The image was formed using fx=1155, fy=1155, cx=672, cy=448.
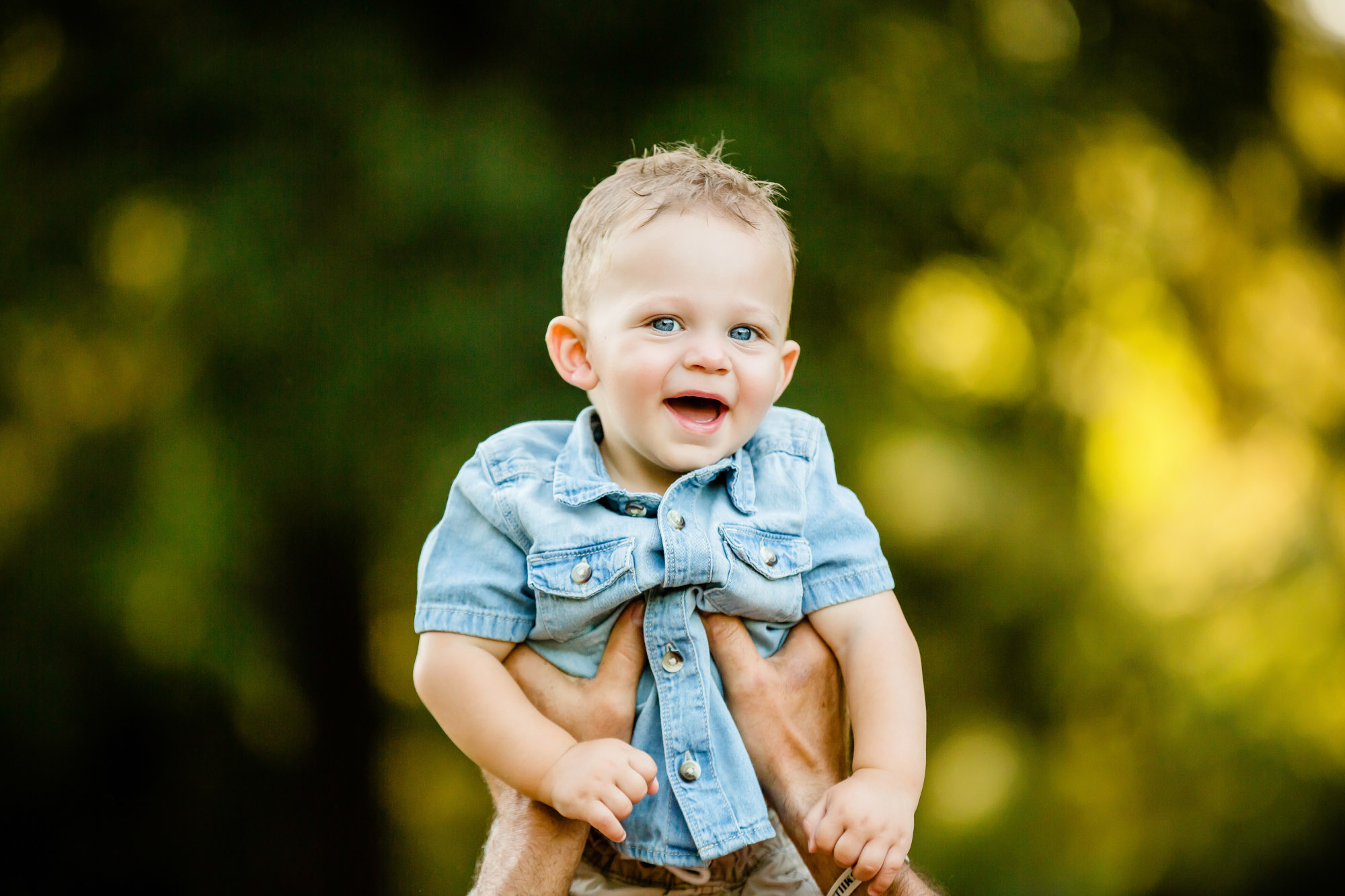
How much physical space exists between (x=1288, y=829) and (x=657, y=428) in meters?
4.43

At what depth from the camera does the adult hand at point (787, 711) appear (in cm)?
157

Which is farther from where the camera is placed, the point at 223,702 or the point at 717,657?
the point at 223,702

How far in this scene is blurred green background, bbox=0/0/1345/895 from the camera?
146 inches

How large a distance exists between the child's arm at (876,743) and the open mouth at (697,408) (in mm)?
308

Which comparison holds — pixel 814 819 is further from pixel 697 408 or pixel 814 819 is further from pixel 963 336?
pixel 963 336

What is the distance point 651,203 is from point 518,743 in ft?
2.34

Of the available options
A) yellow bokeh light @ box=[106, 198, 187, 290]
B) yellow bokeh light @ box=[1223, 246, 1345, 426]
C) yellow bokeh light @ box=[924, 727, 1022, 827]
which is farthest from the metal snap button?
yellow bokeh light @ box=[1223, 246, 1345, 426]

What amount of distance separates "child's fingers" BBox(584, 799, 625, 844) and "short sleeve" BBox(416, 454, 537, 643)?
0.86ft

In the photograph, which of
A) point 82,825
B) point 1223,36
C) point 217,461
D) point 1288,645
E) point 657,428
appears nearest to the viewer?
point 657,428

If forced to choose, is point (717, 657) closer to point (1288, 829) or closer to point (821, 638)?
point (821, 638)

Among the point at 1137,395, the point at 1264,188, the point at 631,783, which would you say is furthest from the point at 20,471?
the point at 1264,188

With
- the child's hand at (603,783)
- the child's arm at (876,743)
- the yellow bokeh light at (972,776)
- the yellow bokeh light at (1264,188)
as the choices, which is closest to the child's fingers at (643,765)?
the child's hand at (603,783)

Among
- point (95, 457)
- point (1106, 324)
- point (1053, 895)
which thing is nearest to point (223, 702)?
point (95, 457)

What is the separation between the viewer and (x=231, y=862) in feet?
13.3
